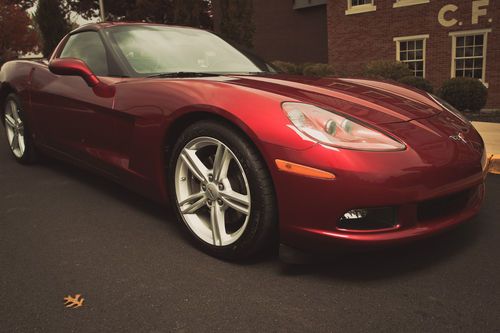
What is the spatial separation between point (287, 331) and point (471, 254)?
1224 mm

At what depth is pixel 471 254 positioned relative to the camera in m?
2.51

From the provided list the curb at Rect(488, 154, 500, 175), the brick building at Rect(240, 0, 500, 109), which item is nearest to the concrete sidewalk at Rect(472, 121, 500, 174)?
the curb at Rect(488, 154, 500, 175)

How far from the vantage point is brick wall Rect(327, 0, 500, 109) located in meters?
13.8

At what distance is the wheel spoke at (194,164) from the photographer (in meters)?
2.54

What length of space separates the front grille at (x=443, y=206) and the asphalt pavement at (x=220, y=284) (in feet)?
0.95

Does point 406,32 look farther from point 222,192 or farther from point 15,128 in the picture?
point 222,192

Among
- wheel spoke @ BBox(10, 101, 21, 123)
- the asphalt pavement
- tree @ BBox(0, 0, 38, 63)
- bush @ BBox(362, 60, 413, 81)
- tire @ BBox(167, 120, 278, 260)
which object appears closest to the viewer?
the asphalt pavement

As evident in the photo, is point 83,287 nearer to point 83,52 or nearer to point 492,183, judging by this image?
point 83,52

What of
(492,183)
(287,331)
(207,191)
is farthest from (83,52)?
(492,183)

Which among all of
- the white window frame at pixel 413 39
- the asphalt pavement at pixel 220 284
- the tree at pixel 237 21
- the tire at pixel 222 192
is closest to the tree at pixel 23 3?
the tree at pixel 237 21

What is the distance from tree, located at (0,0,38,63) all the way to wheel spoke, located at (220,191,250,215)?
36.6m

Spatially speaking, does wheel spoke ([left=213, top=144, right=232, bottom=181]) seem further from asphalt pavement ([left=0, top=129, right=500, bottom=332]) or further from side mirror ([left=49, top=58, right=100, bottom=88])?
side mirror ([left=49, top=58, right=100, bottom=88])

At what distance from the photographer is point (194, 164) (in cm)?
256

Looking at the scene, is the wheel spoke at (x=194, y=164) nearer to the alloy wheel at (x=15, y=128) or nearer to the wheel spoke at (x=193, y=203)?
the wheel spoke at (x=193, y=203)
